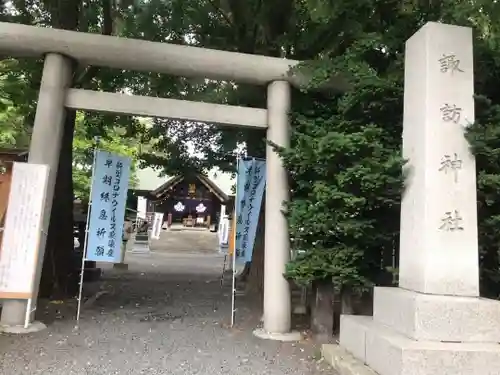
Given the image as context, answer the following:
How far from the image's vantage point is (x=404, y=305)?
4449 mm

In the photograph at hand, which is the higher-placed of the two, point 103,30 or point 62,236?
point 103,30

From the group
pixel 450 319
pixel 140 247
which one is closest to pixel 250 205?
pixel 450 319

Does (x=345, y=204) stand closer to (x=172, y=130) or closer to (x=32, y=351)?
(x=32, y=351)

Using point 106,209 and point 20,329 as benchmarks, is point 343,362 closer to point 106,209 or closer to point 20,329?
point 20,329

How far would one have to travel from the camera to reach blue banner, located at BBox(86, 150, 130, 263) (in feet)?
23.2

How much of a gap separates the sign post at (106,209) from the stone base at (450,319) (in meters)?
4.57

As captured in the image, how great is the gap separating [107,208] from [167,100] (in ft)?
6.44

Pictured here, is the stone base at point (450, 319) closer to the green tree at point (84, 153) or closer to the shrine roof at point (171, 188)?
the green tree at point (84, 153)

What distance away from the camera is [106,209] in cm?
724

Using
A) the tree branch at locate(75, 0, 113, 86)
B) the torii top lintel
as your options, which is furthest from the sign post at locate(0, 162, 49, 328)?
the tree branch at locate(75, 0, 113, 86)

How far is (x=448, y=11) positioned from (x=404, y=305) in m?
4.08

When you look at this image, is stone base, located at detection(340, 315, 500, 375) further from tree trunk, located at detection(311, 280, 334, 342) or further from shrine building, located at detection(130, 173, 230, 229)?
shrine building, located at detection(130, 173, 230, 229)

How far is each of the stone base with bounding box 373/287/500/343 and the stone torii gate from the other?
254 centimetres

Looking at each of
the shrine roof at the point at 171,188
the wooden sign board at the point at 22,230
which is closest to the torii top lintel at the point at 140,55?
the wooden sign board at the point at 22,230
